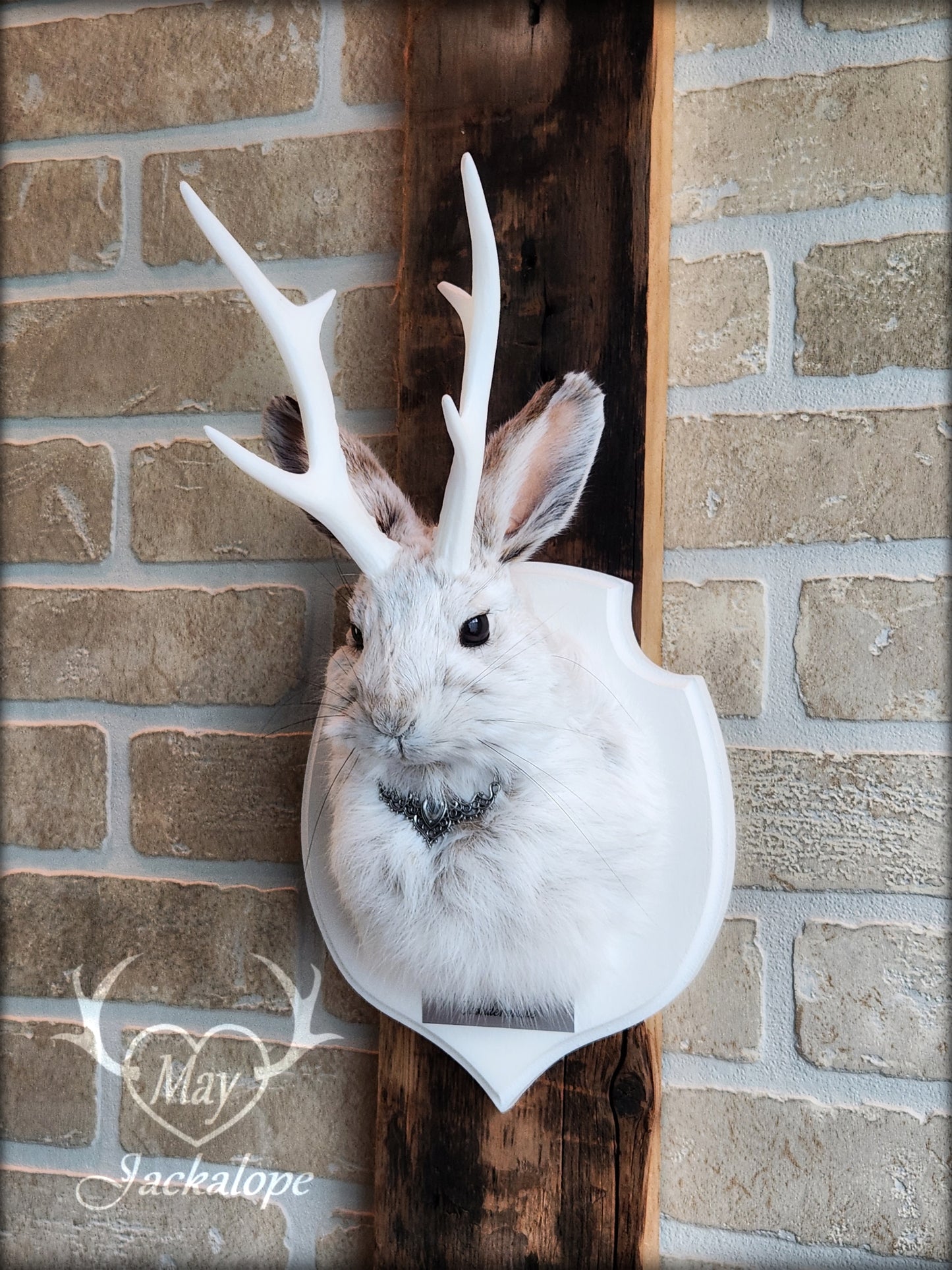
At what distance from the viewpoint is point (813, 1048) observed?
0.71 meters

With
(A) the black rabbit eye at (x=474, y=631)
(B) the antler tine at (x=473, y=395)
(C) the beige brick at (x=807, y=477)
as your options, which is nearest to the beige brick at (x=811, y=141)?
(C) the beige brick at (x=807, y=477)

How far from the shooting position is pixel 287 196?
83 centimetres

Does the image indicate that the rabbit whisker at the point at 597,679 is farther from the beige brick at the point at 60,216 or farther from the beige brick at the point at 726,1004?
the beige brick at the point at 60,216

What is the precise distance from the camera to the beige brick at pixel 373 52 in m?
0.81

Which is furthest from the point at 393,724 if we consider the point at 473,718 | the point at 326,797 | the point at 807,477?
the point at 807,477

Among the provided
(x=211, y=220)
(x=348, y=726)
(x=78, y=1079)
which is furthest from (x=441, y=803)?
(x=78, y=1079)

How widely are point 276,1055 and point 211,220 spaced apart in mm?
616

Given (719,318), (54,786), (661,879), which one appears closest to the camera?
(661,879)

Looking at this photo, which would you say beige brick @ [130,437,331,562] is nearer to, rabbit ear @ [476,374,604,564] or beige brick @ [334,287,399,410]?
beige brick @ [334,287,399,410]

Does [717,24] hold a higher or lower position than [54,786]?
higher

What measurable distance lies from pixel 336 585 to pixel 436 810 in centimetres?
26

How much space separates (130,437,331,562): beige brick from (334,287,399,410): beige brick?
0.29ft

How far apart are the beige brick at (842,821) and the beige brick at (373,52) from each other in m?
0.60

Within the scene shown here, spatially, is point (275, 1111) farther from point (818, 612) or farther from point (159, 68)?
point (159, 68)
